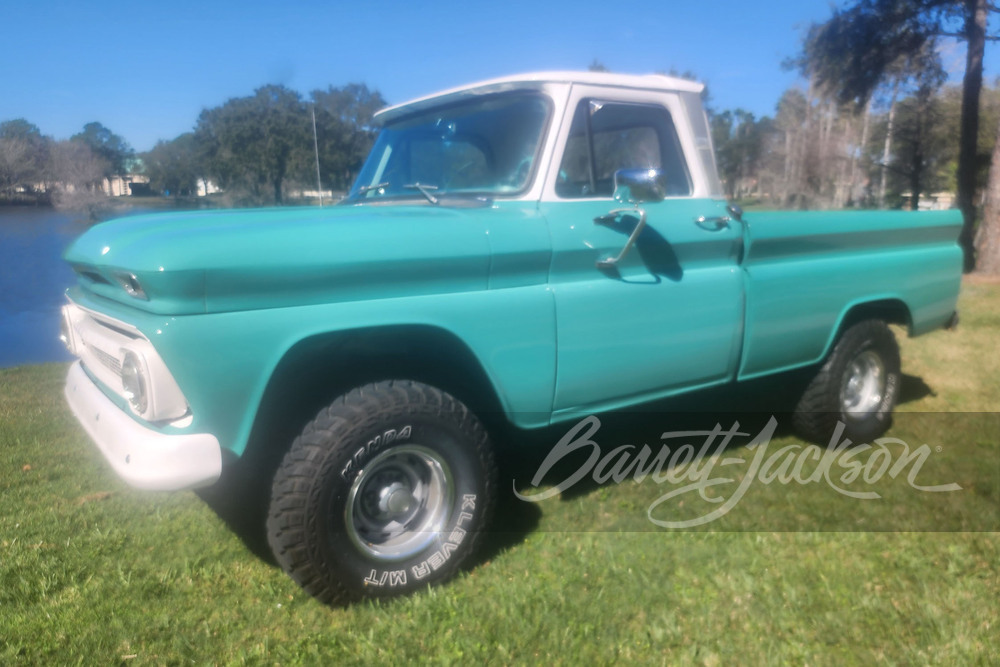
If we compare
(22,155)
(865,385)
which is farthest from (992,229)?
(22,155)

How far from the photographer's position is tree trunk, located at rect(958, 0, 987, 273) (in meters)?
11.8

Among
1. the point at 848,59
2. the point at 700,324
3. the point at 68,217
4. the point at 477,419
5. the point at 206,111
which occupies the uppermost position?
the point at 848,59

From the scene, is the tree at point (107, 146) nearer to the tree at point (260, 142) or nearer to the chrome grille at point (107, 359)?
the tree at point (260, 142)

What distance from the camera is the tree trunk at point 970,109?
1184 cm

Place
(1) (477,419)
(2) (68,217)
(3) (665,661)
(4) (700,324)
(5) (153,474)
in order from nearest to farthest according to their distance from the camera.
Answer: (5) (153,474) < (3) (665,661) < (1) (477,419) < (4) (700,324) < (2) (68,217)

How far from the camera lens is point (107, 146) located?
6.36m

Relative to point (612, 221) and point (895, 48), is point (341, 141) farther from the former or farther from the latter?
point (895, 48)

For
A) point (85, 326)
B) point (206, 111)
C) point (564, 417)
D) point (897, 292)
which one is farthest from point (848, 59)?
point (85, 326)

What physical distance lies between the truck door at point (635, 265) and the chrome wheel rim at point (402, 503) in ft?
1.92

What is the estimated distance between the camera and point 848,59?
13.2 meters

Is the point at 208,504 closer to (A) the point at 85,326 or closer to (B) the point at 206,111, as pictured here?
(A) the point at 85,326

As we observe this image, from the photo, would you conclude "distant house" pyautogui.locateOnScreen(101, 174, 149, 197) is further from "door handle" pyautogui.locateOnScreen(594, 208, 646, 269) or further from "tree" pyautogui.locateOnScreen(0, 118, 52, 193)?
"door handle" pyautogui.locateOnScreen(594, 208, 646, 269)

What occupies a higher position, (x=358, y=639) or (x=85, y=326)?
(x=85, y=326)

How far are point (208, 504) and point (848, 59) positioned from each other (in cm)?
1351
